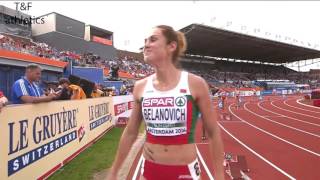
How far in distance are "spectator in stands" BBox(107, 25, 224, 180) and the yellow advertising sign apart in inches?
143

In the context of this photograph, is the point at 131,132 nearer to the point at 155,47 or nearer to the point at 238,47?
the point at 155,47

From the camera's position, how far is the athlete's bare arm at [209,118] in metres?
2.65

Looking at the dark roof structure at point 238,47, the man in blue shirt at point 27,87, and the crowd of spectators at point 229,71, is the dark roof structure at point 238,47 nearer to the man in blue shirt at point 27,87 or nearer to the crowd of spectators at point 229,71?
the crowd of spectators at point 229,71

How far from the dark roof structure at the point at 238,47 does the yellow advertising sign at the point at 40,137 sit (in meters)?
41.2

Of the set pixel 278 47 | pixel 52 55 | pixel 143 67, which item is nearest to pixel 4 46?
pixel 52 55

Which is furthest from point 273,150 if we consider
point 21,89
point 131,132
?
point 131,132

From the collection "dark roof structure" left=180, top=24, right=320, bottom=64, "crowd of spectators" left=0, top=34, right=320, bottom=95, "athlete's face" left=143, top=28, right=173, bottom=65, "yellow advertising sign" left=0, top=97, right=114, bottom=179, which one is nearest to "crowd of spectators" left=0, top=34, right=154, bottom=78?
Answer: "crowd of spectators" left=0, top=34, right=320, bottom=95

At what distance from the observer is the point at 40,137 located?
7.26 m

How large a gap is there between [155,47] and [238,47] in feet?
221

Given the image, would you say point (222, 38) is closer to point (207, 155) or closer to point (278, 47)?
point (278, 47)

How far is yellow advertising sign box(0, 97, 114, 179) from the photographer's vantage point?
19.5 feet

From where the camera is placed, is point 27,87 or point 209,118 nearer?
point 209,118

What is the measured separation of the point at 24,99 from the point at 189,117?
487 cm

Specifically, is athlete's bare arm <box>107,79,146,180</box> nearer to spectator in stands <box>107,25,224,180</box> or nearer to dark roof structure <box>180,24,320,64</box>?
spectator in stands <box>107,25,224,180</box>
